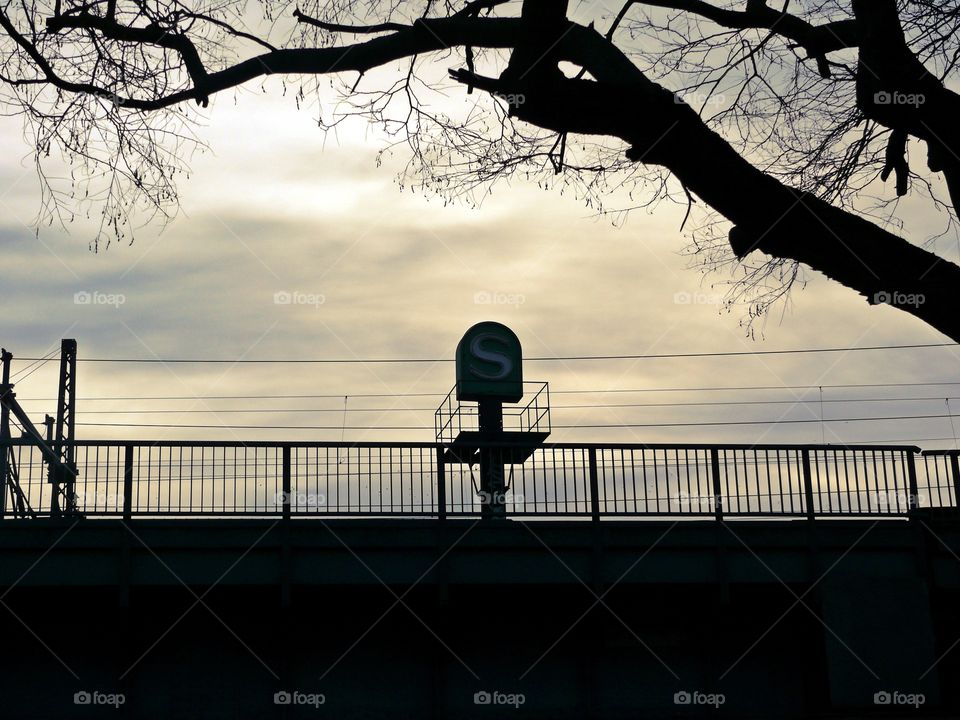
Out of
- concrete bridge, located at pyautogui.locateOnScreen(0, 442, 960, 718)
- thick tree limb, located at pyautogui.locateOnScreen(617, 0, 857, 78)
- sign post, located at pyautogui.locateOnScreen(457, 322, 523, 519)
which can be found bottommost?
concrete bridge, located at pyautogui.locateOnScreen(0, 442, 960, 718)

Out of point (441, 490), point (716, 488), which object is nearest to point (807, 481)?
point (716, 488)

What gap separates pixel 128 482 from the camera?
13852 millimetres

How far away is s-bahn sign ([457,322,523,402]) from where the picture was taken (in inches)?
1156

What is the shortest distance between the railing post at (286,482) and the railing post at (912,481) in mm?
8772

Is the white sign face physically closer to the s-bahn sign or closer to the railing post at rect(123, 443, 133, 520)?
the s-bahn sign

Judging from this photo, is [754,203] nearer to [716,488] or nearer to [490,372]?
[716,488]

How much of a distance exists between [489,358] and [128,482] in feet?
54.7

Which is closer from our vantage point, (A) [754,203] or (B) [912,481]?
(A) [754,203]

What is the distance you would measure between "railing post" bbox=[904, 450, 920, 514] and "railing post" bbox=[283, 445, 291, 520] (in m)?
8.77

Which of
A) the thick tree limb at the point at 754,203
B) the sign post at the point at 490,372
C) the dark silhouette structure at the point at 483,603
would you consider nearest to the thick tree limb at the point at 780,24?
the thick tree limb at the point at 754,203

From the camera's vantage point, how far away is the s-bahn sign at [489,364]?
29359 millimetres

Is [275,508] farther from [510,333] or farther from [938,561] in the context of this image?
[510,333]

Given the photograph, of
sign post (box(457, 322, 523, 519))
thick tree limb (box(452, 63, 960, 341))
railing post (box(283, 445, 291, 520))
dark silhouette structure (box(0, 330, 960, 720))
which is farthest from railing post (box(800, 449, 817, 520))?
sign post (box(457, 322, 523, 519))

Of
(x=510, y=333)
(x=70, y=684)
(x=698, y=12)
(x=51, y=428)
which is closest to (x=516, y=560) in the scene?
(x=70, y=684)
